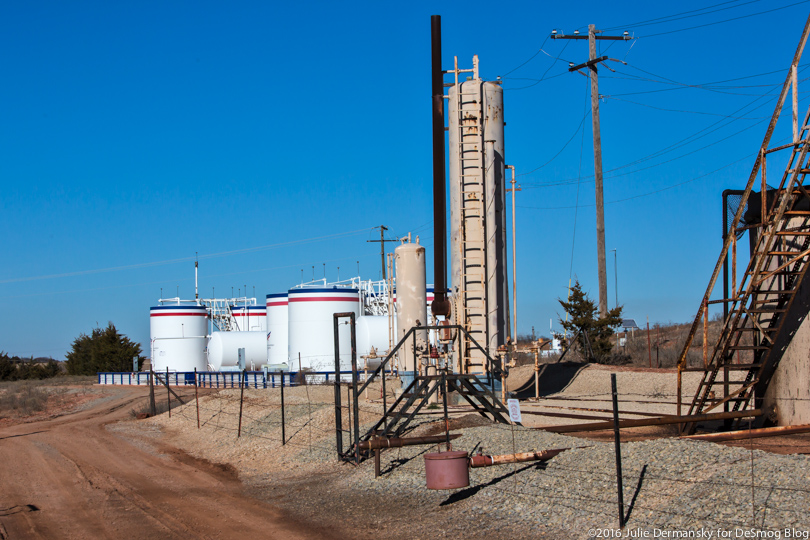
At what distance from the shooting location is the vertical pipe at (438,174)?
2248 centimetres

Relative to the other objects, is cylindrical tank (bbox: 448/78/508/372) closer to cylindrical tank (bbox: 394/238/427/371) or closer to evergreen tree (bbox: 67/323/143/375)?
cylindrical tank (bbox: 394/238/427/371)

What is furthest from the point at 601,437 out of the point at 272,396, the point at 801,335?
the point at 272,396

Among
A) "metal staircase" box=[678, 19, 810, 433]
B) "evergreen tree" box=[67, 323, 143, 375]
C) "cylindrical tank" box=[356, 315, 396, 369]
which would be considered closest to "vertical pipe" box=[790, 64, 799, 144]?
"metal staircase" box=[678, 19, 810, 433]

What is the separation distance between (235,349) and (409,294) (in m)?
28.8

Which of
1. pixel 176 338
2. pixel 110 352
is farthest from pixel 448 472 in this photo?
pixel 110 352

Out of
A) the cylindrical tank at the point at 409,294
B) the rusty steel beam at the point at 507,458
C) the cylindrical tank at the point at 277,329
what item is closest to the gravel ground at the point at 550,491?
the rusty steel beam at the point at 507,458

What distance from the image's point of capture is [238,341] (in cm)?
5281

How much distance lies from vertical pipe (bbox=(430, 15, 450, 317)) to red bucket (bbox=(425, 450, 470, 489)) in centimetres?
1200

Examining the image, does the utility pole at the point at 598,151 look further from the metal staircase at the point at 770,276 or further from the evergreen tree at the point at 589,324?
the metal staircase at the point at 770,276

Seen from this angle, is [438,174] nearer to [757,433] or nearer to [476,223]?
[476,223]

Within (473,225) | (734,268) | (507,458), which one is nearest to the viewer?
(507,458)

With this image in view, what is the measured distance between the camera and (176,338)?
58656 mm

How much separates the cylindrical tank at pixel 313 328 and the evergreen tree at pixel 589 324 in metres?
13.2

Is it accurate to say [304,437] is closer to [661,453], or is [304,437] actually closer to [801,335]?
[661,453]
